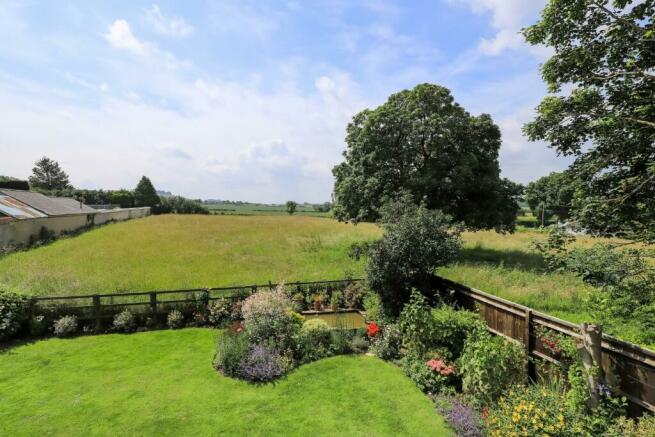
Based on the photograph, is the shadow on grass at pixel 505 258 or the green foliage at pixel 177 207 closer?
the shadow on grass at pixel 505 258

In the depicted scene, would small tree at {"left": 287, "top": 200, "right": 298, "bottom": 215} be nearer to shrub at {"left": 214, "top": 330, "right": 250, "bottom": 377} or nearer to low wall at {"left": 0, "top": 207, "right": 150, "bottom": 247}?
low wall at {"left": 0, "top": 207, "right": 150, "bottom": 247}

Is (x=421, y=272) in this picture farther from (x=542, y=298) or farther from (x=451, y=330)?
(x=542, y=298)

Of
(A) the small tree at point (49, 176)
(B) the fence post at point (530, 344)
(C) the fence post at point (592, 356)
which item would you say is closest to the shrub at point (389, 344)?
(B) the fence post at point (530, 344)

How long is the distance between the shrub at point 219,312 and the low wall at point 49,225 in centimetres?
1934

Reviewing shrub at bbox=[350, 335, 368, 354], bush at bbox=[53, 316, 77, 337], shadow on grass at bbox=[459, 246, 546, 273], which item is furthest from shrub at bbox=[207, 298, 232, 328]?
shadow on grass at bbox=[459, 246, 546, 273]

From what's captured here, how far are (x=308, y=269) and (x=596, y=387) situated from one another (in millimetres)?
13685

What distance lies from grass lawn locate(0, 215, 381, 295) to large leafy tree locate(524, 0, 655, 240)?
33.3 feet

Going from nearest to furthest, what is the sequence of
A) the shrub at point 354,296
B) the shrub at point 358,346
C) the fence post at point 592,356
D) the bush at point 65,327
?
the fence post at point 592,356 → the shrub at point 358,346 → the bush at point 65,327 → the shrub at point 354,296

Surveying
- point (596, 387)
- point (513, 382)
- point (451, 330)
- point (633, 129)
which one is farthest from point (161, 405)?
point (633, 129)

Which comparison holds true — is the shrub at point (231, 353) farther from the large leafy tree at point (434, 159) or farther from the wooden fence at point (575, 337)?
the large leafy tree at point (434, 159)

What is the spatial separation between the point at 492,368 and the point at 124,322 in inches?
416

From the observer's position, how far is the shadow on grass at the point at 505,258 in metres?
16.2

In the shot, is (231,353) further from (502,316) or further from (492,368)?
(502,316)

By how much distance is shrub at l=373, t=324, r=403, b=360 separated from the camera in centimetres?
873
